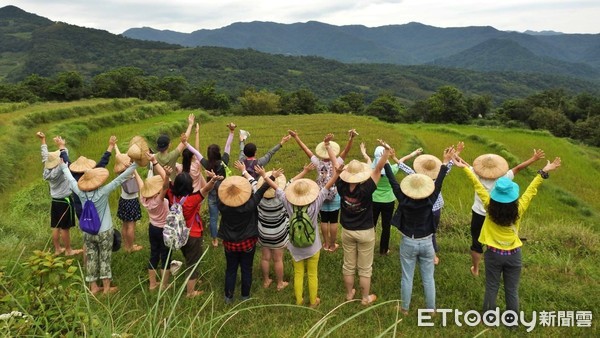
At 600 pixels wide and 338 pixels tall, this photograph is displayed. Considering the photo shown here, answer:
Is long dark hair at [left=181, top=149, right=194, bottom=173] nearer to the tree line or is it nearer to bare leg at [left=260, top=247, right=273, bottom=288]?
bare leg at [left=260, top=247, right=273, bottom=288]

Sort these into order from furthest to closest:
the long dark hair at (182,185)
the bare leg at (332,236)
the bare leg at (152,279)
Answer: the bare leg at (332,236) < the bare leg at (152,279) < the long dark hair at (182,185)

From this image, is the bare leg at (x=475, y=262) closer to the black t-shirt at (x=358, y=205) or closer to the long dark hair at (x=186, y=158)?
the black t-shirt at (x=358, y=205)

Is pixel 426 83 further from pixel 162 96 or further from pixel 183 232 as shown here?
pixel 183 232

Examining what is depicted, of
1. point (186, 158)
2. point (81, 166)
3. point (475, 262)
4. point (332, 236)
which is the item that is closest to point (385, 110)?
point (332, 236)

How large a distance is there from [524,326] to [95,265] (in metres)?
5.16

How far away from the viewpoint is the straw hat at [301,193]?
4.16 m

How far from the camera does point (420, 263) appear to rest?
168 inches

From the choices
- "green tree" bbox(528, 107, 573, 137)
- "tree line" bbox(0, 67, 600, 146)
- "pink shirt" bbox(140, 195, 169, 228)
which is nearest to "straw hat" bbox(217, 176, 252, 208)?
"pink shirt" bbox(140, 195, 169, 228)

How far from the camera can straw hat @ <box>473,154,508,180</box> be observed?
4895mm

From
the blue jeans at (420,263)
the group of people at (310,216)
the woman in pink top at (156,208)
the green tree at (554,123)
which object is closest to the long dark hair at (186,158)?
the group of people at (310,216)

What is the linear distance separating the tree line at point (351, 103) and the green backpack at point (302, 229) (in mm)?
34148

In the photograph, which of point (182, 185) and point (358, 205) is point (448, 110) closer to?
point (358, 205)

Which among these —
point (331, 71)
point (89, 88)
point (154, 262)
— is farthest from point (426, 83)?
point (154, 262)

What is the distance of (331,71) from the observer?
487ft
